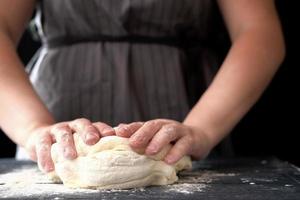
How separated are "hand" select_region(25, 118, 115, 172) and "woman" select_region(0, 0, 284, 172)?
0.14m

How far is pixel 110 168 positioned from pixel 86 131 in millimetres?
69

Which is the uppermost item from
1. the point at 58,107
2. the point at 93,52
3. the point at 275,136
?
the point at 93,52

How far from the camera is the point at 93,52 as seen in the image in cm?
109

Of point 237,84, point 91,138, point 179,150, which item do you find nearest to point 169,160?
point 179,150

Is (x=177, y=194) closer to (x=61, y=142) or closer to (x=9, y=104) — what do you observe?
(x=61, y=142)

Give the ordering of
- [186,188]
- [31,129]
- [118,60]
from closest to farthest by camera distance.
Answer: [186,188] < [31,129] < [118,60]

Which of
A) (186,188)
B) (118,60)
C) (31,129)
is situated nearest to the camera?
(186,188)

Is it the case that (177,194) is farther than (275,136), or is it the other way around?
(275,136)

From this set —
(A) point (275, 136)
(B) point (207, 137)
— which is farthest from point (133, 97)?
(A) point (275, 136)

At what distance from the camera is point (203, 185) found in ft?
2.42

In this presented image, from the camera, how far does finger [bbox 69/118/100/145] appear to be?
0.76 m

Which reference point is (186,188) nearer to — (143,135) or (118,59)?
(143,135)

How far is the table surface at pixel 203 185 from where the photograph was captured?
674 mm

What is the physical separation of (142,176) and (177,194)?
0.29 feet
